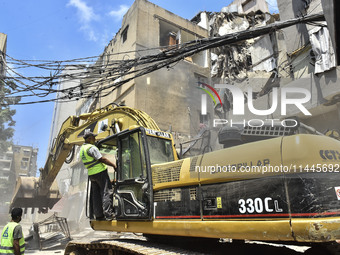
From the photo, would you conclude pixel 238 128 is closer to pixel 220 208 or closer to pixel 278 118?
pixel 278 118

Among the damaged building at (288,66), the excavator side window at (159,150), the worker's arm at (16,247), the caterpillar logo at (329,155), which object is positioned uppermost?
the damaged building at (288,66)

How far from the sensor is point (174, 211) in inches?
157

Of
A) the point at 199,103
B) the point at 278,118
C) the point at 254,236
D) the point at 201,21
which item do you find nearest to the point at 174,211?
the point at 254,236

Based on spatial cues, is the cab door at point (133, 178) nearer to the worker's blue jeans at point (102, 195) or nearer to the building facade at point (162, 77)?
the worker's blue jeans at point (102, 195)

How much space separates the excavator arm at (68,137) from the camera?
246 inches

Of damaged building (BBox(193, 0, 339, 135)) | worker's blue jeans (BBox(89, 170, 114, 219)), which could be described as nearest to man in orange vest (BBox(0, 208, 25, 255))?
worker's blue jeans (BBox(89, 170, 114, 219))

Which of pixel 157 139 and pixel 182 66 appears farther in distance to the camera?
pixel 182 66

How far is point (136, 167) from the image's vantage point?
462 cm

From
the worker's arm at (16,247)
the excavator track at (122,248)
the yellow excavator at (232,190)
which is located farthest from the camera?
the worker's arm at (16,247)

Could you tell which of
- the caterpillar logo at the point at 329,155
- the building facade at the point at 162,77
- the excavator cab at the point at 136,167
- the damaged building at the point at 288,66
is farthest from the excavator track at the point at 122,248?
the building facade at the point at 162,77

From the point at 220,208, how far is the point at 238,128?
27.8 feet

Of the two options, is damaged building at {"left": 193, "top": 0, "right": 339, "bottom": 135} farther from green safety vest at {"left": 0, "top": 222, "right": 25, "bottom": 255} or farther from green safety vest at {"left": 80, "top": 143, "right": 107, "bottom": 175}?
green safety vest at {"left": 0, "top": 222, "right": 25, "bottom": 255}

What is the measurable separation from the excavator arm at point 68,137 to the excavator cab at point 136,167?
0.39 metres

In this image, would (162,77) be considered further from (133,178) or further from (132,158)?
(133,178)
